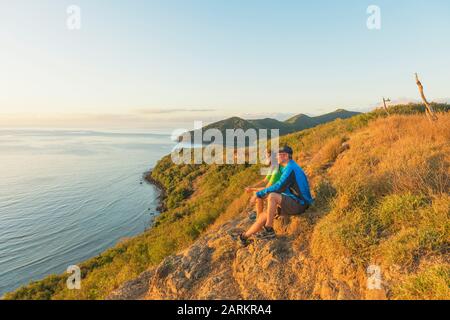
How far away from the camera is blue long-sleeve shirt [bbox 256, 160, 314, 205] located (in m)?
5.68

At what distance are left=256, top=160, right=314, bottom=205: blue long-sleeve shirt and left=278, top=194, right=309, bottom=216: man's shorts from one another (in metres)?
0.10

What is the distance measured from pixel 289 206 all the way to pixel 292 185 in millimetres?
492

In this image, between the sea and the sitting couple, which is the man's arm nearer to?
the sitting couple

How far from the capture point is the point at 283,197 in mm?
5832

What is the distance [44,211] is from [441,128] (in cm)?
4144

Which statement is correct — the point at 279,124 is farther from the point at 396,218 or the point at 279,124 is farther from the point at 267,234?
the point at 396,218

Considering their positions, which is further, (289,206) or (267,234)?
(267,234)

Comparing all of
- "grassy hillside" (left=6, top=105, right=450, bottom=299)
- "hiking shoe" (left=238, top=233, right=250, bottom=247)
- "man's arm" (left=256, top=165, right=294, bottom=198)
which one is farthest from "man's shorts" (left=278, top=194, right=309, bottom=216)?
"hiking shoe" (left=238, top=233, right=250, bottom=247)

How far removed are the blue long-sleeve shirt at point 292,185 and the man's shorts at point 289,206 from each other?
4.0 inches

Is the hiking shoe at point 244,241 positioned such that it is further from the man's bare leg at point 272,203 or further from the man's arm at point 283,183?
the man's arm at point 283,183

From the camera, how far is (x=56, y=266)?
72.2ft

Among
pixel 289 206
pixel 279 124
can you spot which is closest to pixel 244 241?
pixel 289 206

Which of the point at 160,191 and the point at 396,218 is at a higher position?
the point at 396,218

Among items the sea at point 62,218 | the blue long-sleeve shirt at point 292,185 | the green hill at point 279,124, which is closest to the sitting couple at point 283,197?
the blue long-sleeve shirt at point 292,185
